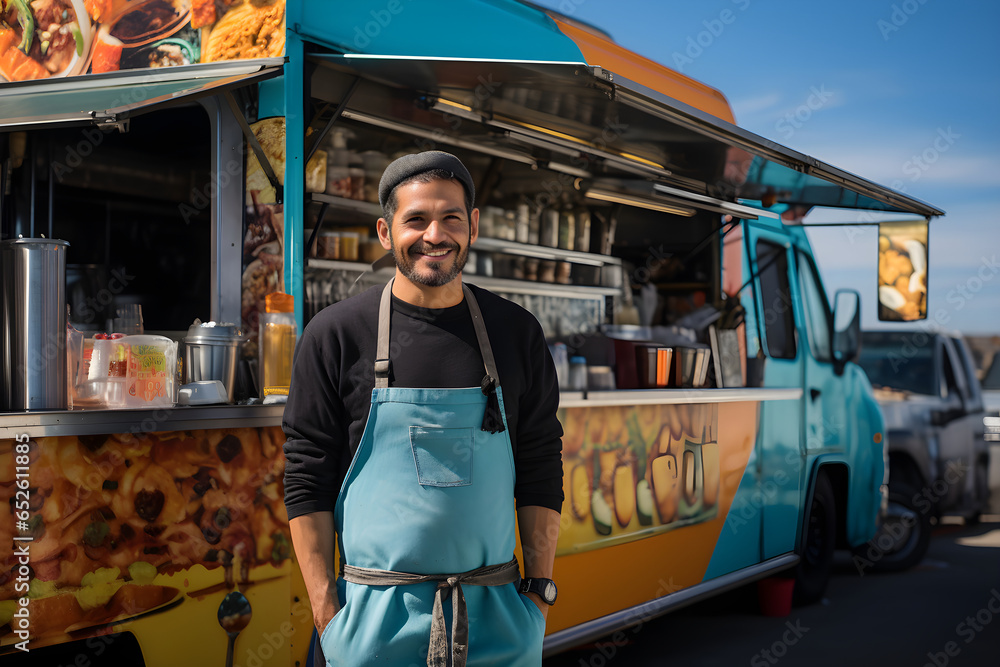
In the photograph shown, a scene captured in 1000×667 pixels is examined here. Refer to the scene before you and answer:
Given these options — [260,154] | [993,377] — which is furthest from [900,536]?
[260,154]

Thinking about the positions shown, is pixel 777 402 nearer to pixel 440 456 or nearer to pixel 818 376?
pixel 818 376

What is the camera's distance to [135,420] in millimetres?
2619

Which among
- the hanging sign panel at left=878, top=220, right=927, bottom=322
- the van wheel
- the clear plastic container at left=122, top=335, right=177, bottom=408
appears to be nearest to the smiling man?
the clear plastic container at left=122, top=335, right=177, bottom=408

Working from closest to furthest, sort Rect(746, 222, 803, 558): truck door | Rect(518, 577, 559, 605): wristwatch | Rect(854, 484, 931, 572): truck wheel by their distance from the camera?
Rect(518, 577, 559, 605): wristwatch → Rect(746, 222, 803, 558): truck door → Rect(854, 484, 931, 572): truck wheel

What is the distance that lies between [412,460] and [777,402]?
435 centimetres

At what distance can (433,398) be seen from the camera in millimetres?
2023

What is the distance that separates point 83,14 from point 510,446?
2819mm

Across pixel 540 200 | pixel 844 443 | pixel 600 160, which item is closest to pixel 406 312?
pixel 600 160

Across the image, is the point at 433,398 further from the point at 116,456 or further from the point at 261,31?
the point at 261,31

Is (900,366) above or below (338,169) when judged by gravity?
below

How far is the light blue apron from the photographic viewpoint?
1.96 metres

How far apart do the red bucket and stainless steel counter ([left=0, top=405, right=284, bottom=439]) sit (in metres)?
4.33

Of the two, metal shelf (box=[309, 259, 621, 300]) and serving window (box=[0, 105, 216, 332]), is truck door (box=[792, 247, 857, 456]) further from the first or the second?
serving window (box=[0, 105, 216, 332])

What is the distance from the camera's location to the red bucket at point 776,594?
6055mm
